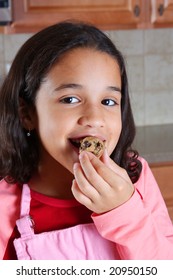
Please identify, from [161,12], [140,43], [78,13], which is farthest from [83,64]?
[140,43]

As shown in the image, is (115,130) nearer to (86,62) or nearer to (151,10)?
(86,62)

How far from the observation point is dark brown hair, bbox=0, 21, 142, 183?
0.81m

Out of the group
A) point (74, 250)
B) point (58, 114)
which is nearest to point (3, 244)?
point (74, 250)

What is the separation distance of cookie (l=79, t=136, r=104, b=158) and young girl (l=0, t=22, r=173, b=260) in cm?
1

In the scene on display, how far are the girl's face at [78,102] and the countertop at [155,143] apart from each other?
0.96 meters

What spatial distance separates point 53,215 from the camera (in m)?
0.84

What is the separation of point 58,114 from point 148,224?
0.73ft

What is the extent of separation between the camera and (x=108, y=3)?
1709mm

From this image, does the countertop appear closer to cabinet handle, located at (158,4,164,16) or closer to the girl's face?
cabinet handle, located at (158,4,164,16)

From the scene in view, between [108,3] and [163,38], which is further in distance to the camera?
[163,38]

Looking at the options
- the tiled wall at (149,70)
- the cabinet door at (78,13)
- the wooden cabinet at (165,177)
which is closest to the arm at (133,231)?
the wooden cabinet at (165,177)

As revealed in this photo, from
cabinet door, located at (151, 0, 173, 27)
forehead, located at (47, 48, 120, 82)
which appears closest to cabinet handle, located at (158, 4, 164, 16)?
cabinet door, located at (151, 0, 173, 27)

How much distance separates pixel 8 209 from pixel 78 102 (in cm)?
24

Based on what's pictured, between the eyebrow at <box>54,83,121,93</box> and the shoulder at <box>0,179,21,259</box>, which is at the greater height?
the eyebrow at <box>54,83,121,93</box>
